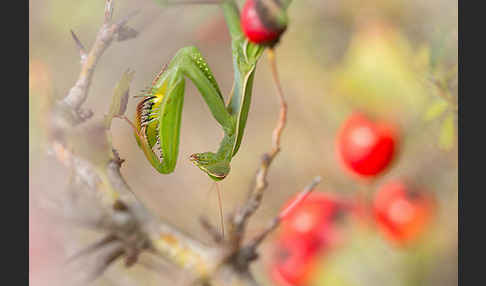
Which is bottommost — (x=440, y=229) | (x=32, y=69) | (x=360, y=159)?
(x=440, y=229)

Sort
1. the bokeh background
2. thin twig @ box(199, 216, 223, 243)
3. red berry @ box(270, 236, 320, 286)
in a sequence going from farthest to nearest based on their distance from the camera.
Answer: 1. red berry @ box(270, 236, 320, 286)
2. the bokeh background
3. thin twig @ box(199, 216, 223, 243)

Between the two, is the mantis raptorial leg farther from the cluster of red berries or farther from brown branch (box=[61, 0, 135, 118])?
the cluster of red berries

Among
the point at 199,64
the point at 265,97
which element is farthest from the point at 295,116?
the point at 199,64

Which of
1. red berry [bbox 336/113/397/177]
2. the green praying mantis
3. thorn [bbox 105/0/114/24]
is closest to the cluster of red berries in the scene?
red berry [bbox 336/113/397/177]

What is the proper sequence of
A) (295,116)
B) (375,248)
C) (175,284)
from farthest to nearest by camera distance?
→ (295,116), (375,248), (175,284)

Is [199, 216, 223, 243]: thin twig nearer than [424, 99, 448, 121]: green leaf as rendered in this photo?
Yes

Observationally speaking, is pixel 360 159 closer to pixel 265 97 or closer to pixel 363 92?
pixel 363 92

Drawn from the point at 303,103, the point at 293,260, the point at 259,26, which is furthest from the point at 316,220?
the point at 259,26

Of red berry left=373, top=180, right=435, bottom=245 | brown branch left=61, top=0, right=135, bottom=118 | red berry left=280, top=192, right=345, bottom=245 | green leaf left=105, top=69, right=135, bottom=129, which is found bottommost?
red berry left=373, top=180, right=435, bottom=245
